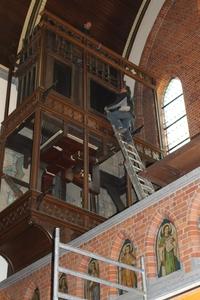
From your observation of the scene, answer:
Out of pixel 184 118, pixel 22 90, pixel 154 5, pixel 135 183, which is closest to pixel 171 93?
pixel 184 118

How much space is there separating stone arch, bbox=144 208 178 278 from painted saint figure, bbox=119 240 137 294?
0.33m

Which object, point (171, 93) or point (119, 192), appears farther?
point (171, 93)

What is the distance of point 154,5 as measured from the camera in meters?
17.0

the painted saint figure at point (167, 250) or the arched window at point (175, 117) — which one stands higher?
the arched window at point (175, 117)

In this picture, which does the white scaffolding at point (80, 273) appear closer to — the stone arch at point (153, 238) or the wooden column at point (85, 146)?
the stone arch at point (153, 238)

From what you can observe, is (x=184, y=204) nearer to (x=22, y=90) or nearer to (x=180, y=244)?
(x=180, y=244)

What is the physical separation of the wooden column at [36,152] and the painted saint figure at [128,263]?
276 cm

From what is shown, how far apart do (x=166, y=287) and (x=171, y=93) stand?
9202 millimetres

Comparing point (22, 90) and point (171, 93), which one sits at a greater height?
point (171, 93)

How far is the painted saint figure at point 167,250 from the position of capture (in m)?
7.51

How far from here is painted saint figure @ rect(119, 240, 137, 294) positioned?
804 centimetres

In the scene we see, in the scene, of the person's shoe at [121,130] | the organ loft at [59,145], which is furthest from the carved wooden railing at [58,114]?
the person's shoe at [121,130]

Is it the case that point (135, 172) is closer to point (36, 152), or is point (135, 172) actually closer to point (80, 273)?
point (36, 152)

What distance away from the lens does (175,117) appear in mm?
15234
